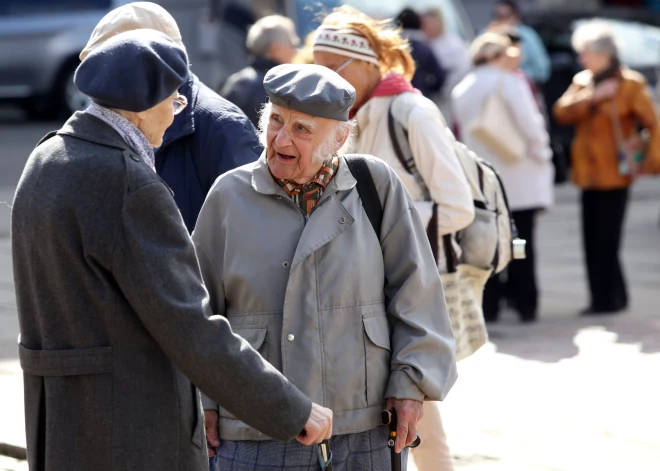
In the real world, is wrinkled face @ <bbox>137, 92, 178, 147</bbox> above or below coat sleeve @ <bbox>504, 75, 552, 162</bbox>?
above

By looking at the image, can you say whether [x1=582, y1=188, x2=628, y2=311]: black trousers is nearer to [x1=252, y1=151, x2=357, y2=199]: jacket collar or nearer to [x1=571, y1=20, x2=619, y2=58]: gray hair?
[x1=571, y1=20, x2=619, y2=58]: gray hair

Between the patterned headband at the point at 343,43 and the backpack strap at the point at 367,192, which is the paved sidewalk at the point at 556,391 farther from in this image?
the backpack strap at the point at 367,192

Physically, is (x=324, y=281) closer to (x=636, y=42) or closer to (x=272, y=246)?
(x=272, y=246)

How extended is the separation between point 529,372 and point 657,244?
4893mm

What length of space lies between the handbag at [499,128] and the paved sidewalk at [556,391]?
45.4 inches

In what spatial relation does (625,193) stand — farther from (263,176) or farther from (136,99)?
(136,99)

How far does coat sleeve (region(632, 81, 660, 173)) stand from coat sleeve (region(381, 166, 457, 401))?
5159 mm

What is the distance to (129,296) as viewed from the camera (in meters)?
2.59

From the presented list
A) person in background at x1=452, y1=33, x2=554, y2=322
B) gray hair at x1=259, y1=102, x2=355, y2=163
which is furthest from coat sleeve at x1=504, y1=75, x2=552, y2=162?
gray hair at x1=259, y1=102, x2=355, y2=163

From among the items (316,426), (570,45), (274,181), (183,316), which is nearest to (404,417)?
(316,426)

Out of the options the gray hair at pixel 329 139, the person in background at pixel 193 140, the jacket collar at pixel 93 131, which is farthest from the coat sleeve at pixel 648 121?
the jacket collar at pixel 93 131

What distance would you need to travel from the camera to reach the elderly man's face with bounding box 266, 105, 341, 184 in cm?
329

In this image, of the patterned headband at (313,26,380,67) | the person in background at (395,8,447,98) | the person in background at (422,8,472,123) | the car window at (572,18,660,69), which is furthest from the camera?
the car window at (572,18,660,69)

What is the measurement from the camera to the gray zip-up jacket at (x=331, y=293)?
10.5ft
